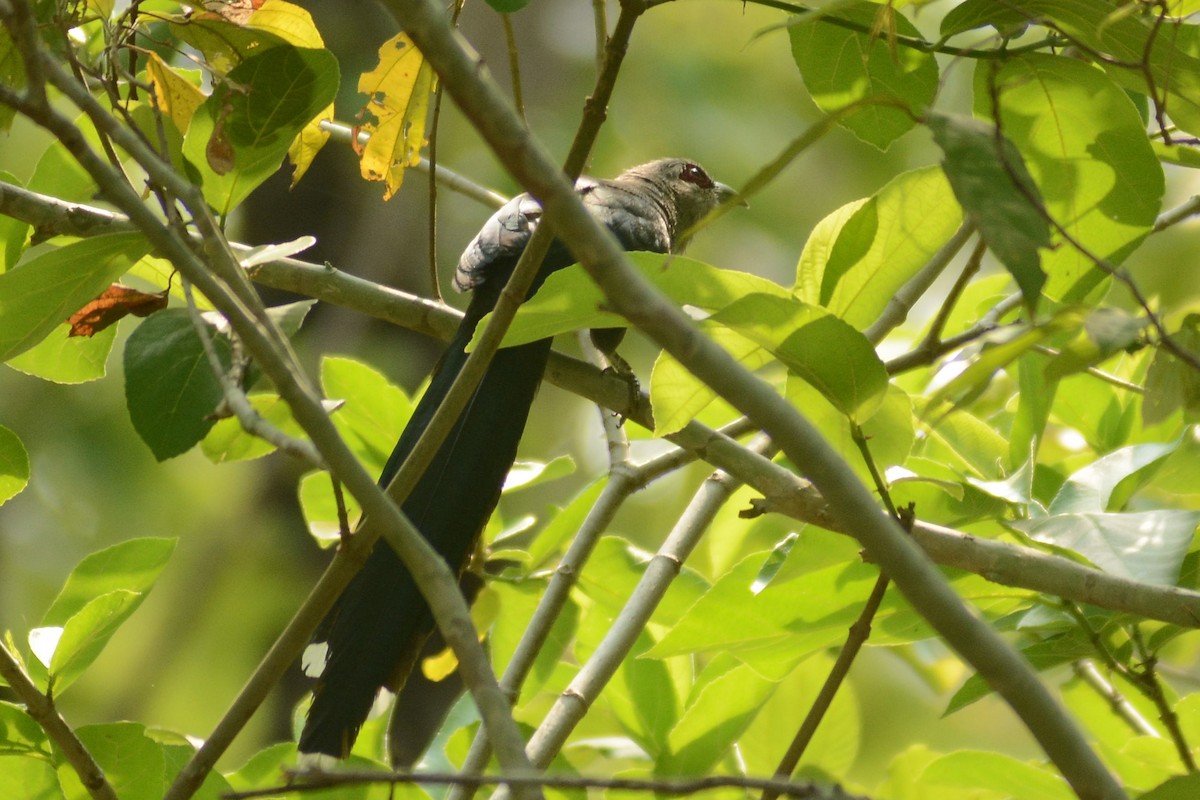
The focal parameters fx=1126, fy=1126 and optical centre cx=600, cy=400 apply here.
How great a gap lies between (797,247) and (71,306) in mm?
5652

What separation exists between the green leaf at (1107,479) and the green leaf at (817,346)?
0.60 metres

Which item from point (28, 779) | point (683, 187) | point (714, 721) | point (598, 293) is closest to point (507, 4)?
point (598, 293)

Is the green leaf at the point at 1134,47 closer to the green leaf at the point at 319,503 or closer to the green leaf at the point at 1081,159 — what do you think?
the green leaf at the point at 1081,159

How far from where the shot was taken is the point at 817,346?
1.42 meters

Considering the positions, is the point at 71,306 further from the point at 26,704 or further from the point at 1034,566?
the point at 1034,566

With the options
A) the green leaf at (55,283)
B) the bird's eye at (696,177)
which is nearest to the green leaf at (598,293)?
the green leaf at (55,283)

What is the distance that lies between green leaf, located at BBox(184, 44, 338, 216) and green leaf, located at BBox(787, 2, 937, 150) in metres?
0.72

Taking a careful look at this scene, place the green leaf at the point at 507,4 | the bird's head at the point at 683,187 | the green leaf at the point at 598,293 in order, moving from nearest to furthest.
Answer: the green leaf at the point at 598,293 → the green leaf at the point at 507,4 → the bird's head at the point at 683,187

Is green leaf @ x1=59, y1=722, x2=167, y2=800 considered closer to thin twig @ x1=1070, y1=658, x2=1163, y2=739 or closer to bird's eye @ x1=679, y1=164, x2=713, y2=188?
thin twig @ x1=1070, y1=658, x2=1163, y2=739

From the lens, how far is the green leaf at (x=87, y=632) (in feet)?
5.85

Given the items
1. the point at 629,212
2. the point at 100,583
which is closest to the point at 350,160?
the point at 629,212

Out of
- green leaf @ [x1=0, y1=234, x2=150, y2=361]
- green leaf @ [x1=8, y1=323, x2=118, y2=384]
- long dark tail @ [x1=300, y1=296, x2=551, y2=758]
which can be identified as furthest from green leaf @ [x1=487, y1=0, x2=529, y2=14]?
green leaf @ [x1=8, y1=323, x2=118, y2=384]

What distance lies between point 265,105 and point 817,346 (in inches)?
34.6

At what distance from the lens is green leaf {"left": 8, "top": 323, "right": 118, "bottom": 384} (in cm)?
203
